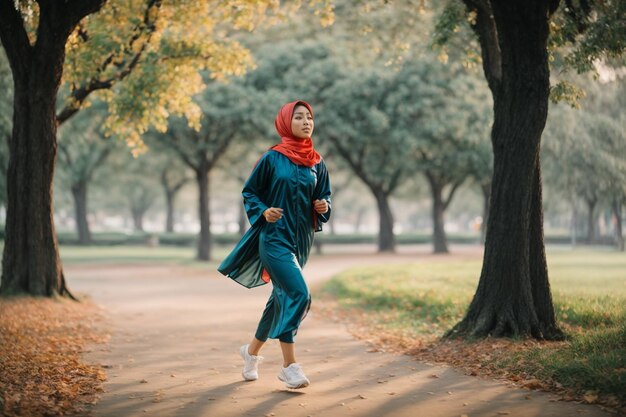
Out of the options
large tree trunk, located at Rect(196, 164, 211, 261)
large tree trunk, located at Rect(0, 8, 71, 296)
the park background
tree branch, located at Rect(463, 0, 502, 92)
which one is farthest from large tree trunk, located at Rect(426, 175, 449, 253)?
tree branch, located at Rect(463, 0, 502, 92)

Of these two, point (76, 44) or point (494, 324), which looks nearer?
point (494, 324)

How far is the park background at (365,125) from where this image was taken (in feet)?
37.9

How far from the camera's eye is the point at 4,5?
10547mm

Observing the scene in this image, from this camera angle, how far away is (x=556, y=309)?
10.2m

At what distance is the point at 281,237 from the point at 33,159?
7.63 metres

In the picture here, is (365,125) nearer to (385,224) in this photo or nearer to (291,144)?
(385,224)

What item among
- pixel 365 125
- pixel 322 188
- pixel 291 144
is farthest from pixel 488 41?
pixel 365 125

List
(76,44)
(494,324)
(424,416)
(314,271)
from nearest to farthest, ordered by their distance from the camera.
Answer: (424,416) < (494,324) < (76,44) < (314,271)

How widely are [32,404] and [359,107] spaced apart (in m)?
26.1

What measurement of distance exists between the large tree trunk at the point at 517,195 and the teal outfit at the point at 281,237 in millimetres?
2877

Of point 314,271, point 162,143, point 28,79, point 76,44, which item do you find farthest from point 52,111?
point 162,143

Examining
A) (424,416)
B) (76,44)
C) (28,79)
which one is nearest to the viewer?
(424,416)

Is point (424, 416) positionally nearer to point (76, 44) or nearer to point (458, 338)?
point (458, 338)

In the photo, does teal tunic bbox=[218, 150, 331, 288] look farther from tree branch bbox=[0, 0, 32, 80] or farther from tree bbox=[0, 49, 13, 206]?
tree bbox=[0, 49, 13, 206]
